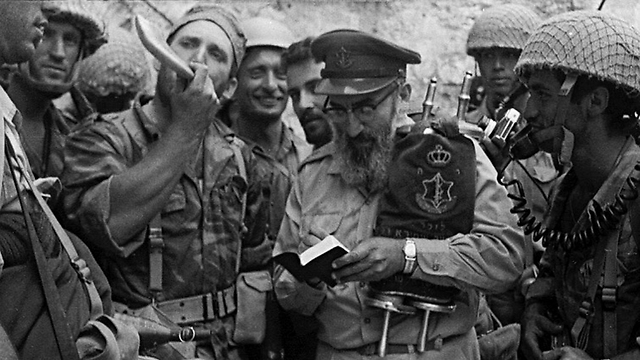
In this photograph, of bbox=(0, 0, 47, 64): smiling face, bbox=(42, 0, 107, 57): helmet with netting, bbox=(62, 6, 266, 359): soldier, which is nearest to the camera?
bbox=(0, 0, 47, 64): smiling face

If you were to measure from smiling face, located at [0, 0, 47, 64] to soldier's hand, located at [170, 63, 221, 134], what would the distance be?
1312mm

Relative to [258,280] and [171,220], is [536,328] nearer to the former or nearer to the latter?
[258,280]

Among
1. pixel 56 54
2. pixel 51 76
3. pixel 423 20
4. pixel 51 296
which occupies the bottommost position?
pixel 423 20

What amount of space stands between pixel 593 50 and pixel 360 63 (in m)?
1.03

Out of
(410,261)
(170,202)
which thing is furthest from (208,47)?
(410,261)

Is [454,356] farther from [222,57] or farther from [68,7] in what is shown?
[68,7]

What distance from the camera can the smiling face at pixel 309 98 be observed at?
285 inches

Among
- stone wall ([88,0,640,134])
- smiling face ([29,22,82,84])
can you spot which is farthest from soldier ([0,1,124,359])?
stone wall ([88,0,640,134])

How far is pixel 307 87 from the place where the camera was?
7.30 m

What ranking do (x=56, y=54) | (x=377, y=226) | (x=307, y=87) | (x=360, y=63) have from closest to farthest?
(x=377, y=226) → (x=360, y=63) → (x=56, y=54) → (x=307, y=87)

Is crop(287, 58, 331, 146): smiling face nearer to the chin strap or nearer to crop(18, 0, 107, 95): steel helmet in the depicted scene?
crop(18, 0, 107, 95): steel helmet

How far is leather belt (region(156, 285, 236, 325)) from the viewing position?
238 inches

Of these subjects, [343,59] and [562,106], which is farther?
[343,59]

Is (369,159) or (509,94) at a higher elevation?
(369,159)
